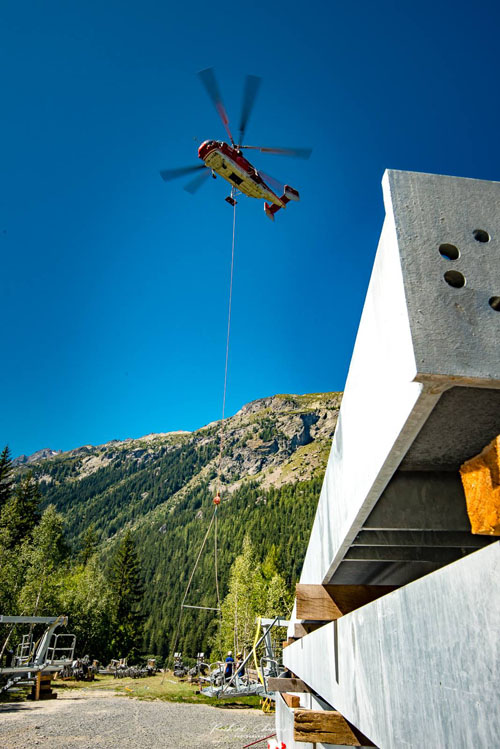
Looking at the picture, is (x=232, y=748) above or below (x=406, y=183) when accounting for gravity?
below

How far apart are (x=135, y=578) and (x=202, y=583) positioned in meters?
59.1

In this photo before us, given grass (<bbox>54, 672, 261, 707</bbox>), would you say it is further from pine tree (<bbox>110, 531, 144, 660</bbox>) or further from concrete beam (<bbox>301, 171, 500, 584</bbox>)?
pine tree (<bbox>110, 531, 144, 660</bbox>)

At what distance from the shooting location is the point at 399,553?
3.13m

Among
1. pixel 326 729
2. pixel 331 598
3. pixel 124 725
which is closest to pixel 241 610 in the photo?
pixel 124 725

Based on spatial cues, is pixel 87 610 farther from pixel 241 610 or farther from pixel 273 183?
pixel 273 183

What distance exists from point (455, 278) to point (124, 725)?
50.9ft

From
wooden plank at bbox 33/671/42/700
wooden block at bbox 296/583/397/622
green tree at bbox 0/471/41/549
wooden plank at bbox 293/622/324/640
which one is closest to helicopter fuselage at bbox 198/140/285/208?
wooden plank at bbox 293/622/324/640

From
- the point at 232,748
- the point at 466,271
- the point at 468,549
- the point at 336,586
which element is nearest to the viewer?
the point at 466,271

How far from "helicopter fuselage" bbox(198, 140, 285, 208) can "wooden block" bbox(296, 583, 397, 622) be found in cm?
1447

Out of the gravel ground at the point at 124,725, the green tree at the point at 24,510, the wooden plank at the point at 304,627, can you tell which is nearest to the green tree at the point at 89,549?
the green tree at the point at 24,510

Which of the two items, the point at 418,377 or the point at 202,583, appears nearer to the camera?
the point at 418,377

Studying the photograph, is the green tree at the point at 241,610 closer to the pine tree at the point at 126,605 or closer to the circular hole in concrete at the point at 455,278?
the pine tree at the point at 126,605

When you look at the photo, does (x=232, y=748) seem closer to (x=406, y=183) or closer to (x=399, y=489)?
(x=399, y=489)

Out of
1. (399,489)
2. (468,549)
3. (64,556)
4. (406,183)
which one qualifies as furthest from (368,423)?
(64,556)
